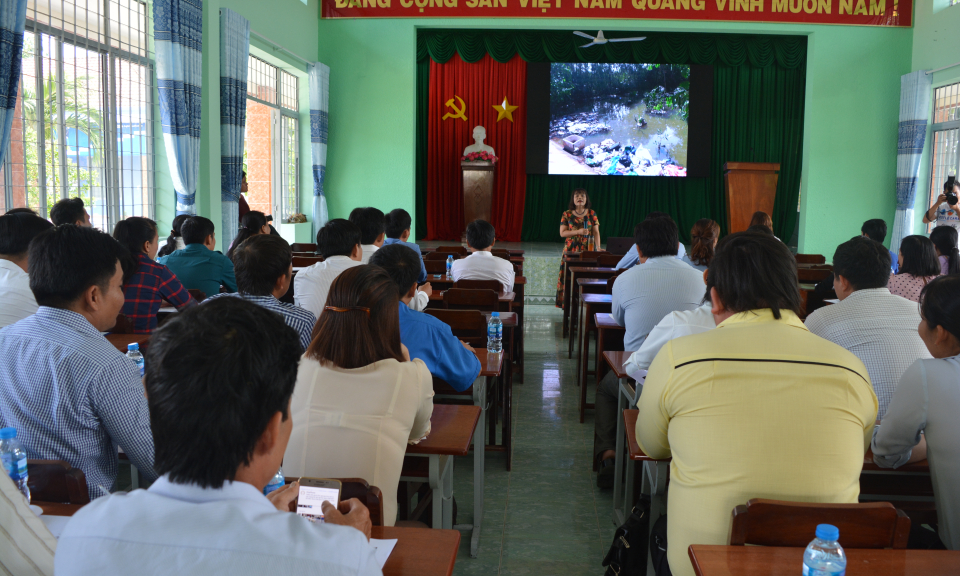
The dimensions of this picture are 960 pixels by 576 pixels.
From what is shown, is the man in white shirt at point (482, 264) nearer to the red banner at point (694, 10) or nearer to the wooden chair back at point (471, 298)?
the wooden chair back at point (471, 298)

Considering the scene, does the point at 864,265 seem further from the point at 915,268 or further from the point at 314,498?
the point at 314,498

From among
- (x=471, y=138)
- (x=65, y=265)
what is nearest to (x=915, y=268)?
(x=65, y=265)

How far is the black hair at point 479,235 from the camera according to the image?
516 centimetres

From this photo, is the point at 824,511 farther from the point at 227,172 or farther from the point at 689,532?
the point at 227,172

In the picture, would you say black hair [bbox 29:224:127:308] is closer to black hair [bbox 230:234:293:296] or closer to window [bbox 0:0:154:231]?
black hair [bbox 230:234:293:296]

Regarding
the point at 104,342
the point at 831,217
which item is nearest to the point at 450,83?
the point at 831,217

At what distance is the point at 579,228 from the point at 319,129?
158 inches

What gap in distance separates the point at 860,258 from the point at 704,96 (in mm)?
8996

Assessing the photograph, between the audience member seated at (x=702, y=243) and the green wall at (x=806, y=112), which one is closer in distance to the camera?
the audience member seated at (x=702, y=243)

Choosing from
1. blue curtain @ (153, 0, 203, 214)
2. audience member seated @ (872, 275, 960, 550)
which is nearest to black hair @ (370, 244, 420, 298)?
audience member seated @ (872, 275, 960, 550)

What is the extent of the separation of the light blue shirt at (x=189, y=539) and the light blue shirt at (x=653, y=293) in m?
2.89

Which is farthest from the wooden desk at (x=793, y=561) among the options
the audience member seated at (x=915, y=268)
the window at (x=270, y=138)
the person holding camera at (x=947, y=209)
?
the window at (x=270, y=138)

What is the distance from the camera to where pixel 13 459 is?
1.58 meters

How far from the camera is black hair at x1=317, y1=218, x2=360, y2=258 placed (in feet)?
12.8
